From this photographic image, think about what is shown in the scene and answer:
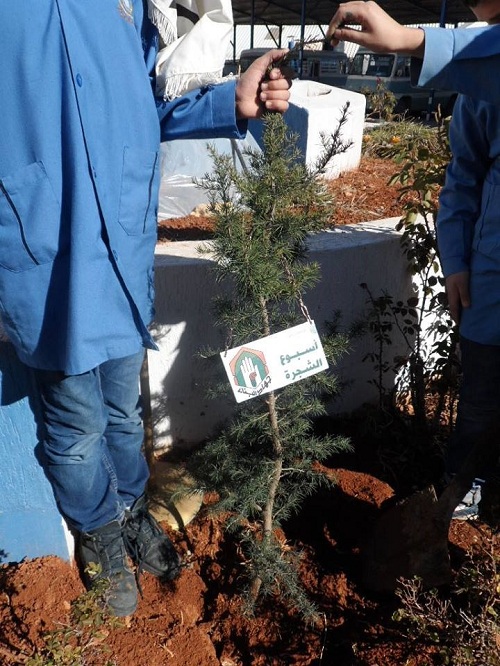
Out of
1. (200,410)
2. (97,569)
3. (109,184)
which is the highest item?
(109,184)

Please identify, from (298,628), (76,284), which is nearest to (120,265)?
(76,284)

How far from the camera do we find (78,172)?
1.46m

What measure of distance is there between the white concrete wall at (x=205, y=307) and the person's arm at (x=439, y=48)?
3.93ft

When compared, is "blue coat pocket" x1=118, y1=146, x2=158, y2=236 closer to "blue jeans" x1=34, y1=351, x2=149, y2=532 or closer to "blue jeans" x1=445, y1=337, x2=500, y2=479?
"blue jeans" x1=34, y1=351, x2=149, y2=532

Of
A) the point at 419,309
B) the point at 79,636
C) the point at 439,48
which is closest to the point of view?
the point at 439,48

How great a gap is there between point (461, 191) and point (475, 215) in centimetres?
9

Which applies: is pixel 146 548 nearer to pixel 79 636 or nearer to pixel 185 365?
pixel 79 636

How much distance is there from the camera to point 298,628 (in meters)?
2.01

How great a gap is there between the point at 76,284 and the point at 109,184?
10.9 inches

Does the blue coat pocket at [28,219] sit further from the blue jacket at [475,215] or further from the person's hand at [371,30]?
the blue jacket at [475,215]

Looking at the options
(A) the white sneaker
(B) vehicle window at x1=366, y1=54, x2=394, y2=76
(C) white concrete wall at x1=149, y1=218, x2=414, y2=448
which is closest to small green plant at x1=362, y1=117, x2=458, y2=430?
(C) white concrete wall at x1=149, y1=218, x2=414, y2=448

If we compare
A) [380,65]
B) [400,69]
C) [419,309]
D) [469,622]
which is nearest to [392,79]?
[400,69]

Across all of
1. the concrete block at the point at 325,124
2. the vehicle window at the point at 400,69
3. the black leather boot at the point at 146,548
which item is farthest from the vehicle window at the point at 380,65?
the black leather boot at the point at 146,548

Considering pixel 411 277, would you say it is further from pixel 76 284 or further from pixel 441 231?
pixel 76 284
